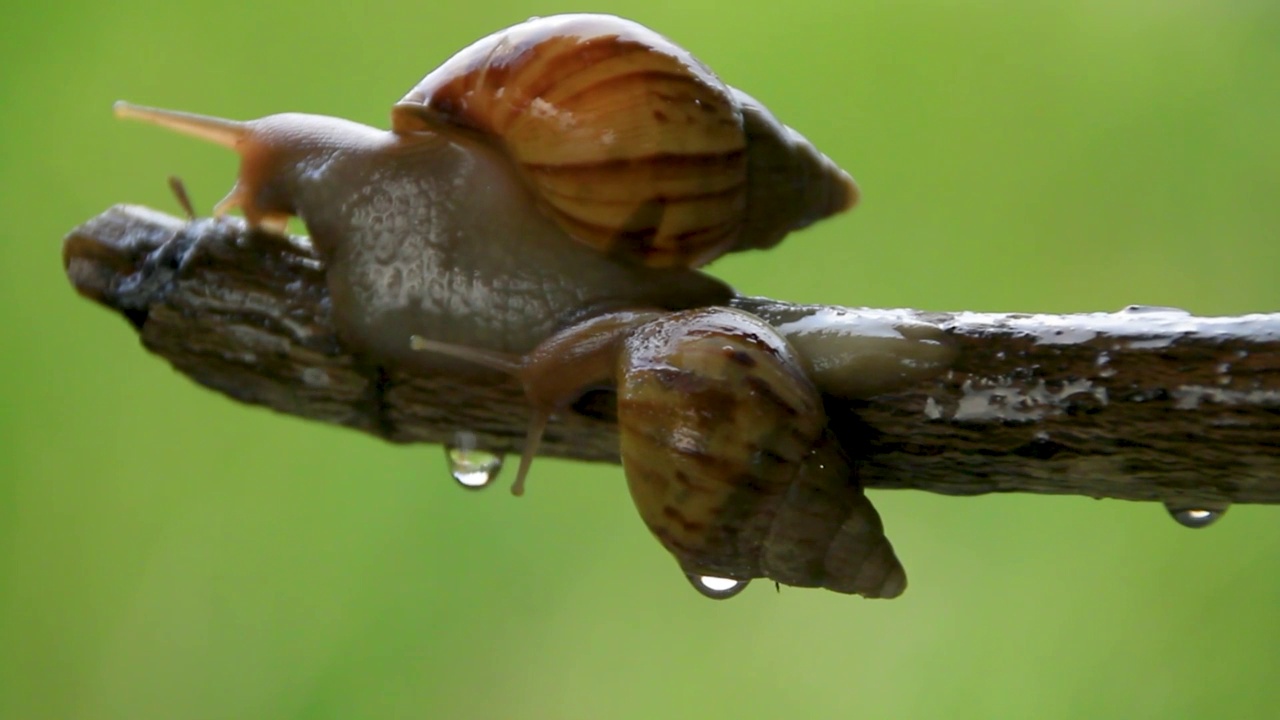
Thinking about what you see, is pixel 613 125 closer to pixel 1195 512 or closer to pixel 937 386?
pixel 937 386

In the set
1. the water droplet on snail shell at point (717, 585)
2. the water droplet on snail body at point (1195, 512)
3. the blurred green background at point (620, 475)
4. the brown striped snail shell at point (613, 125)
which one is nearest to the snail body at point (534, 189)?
the brown striped snail shell at point (613, 125)

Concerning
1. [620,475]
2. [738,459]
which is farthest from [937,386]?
[620,475]

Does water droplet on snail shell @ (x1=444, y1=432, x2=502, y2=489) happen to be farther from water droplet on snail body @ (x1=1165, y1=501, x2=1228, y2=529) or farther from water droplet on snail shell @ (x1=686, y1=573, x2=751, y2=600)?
water droplet on snail body @ (x1=1165, y1=501, x2=1228, y2=529)

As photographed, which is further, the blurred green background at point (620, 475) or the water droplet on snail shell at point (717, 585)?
the blurred green background at point (620, 475)

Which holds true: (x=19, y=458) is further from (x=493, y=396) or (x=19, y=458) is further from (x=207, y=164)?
(x=493, y=396)

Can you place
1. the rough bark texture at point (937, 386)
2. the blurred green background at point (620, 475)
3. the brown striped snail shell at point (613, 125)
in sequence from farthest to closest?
the blurred green background at point (620, 475), the brown striped snail shell at point (613, 125), the rough bark texture at point (937, 386)

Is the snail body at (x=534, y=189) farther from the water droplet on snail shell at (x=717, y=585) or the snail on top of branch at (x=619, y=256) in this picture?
the water droplet on snail shell at (x=717, y=585)

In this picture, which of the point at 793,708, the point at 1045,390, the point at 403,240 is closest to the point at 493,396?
the point at 403,240

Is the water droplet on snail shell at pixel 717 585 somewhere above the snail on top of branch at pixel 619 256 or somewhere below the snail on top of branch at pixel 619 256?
below
